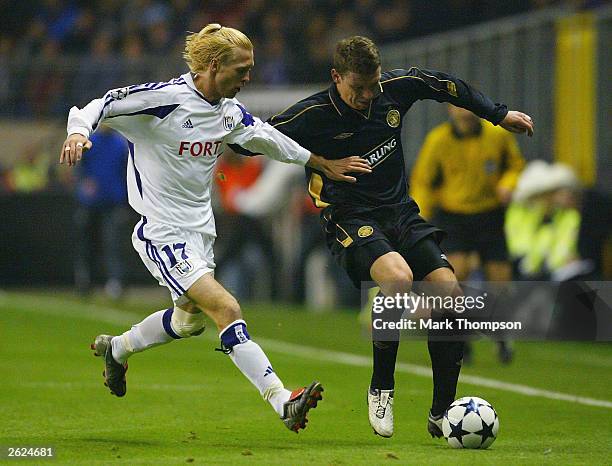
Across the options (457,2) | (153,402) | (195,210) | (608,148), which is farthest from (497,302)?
(457,2)

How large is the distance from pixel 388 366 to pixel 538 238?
6.91 meters

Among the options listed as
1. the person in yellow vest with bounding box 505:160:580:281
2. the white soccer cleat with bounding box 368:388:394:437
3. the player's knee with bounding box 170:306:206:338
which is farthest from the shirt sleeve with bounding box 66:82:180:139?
the person in yellow vest with bounding box 505:160:580:281

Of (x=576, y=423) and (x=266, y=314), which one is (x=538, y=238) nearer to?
(x=266, y=314)

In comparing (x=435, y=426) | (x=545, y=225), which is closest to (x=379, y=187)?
(x=435, y=426)

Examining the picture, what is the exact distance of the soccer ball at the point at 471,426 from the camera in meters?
6.88

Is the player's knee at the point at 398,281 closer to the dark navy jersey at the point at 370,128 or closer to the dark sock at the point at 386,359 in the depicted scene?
the dark sock at the point at 386,359

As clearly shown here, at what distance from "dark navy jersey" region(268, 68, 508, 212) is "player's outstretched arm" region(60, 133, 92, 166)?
1369 mm

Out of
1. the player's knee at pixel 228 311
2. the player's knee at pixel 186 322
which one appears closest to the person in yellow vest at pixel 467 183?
the player's knee at pixel 186 322

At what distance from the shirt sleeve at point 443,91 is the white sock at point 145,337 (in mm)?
1836

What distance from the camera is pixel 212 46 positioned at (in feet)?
23.6

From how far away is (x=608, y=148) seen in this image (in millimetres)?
14227

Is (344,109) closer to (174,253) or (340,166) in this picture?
(340,166)

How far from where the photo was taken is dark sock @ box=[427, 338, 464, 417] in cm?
734

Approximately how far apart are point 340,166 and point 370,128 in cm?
31
